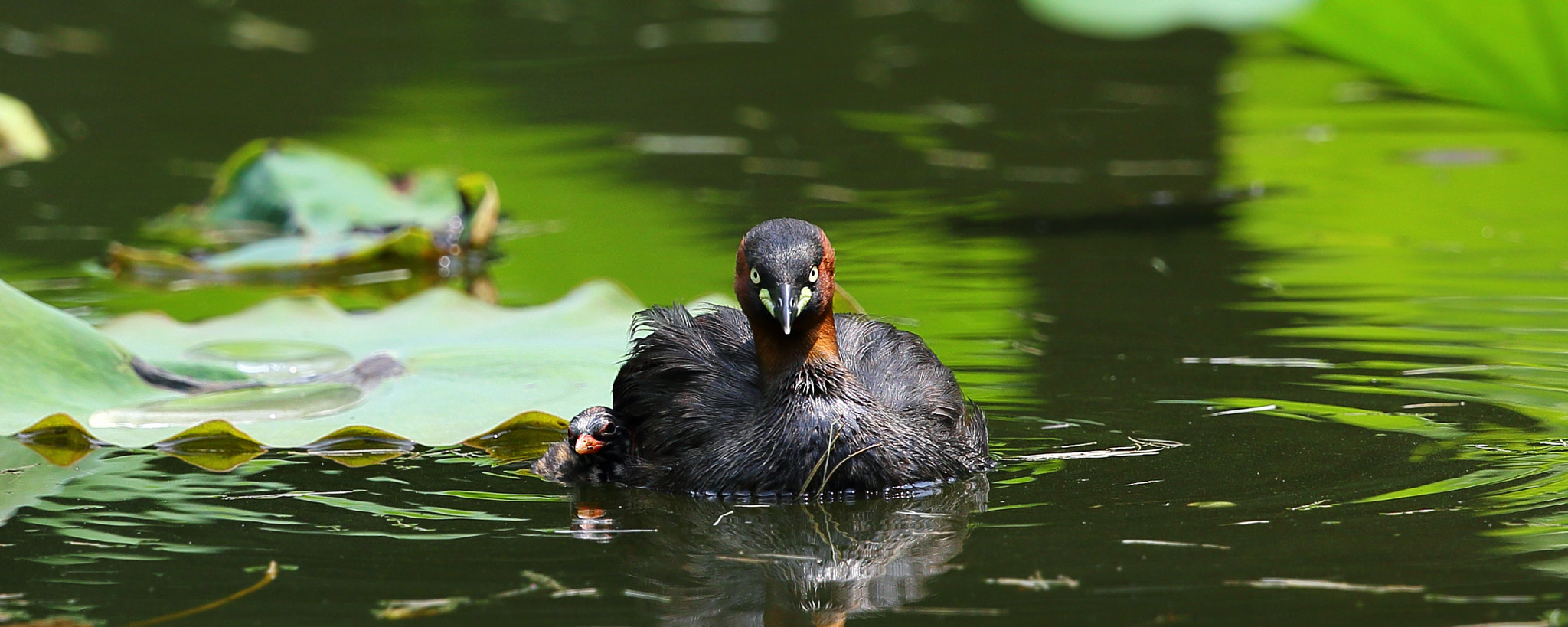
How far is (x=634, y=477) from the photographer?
5.14m

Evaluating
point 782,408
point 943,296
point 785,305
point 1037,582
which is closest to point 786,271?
point 785,305

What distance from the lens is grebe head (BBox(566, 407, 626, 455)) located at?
504cm

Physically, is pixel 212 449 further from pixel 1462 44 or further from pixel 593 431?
pixel 1462 44

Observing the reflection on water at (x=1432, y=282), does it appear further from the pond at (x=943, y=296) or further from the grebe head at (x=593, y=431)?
the grebe head at (x=593, y=431)

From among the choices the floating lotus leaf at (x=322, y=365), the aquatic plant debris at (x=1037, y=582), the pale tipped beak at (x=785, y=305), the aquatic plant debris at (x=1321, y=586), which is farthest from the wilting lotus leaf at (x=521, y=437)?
the aquatic plant debris at (x=1321, y=586)

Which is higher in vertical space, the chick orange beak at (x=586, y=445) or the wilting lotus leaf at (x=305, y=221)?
the wilting lotus leaf at (x=305, y=221)

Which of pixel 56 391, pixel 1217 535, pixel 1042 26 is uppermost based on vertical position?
pixel 1042 26

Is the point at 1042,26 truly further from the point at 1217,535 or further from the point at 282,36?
the point at 1217,535

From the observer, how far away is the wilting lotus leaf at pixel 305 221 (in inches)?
328

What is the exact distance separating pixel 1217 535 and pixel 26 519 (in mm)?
3052

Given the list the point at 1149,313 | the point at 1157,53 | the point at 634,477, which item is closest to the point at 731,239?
the point at 1149,313

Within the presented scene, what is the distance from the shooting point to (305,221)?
9133 mm

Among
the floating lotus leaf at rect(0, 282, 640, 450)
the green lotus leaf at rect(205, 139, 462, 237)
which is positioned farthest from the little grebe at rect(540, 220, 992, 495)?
the green lotus leaf at rect(205, 139, 462, 237)

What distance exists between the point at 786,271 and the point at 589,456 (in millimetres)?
820
